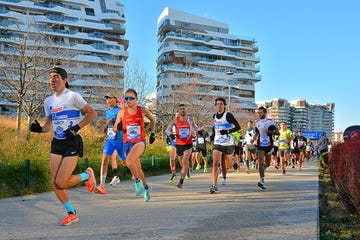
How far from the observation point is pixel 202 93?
1949 inches

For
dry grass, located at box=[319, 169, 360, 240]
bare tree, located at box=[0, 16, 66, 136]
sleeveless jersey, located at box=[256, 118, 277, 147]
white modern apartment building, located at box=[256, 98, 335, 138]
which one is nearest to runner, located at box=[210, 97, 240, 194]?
sleeveless jersey, located at box=[256, 118, 277, 147]

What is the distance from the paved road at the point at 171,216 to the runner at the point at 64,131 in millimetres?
480

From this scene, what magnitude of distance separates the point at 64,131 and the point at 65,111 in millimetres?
288

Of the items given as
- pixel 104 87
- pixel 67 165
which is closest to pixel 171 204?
pixel 67 165

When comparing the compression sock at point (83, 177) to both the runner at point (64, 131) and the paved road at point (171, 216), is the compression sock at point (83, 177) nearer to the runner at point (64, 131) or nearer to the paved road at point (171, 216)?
the runner at point (64, 131)

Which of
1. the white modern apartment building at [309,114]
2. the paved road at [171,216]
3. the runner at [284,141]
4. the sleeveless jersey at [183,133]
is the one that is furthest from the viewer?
the white modern apartment building at [309,114]

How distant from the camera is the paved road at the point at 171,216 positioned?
5.09 metres

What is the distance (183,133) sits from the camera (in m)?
Result: 11.1

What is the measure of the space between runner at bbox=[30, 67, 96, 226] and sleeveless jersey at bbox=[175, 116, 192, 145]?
511cm

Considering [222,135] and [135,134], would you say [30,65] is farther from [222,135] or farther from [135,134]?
[135,134]

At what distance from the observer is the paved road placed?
5.09 meters

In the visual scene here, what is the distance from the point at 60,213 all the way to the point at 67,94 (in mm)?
1915

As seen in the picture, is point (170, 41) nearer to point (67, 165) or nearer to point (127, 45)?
point (127, 45)

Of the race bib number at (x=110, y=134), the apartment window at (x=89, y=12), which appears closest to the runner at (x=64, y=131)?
the race bib number at (x=110, y=134)
